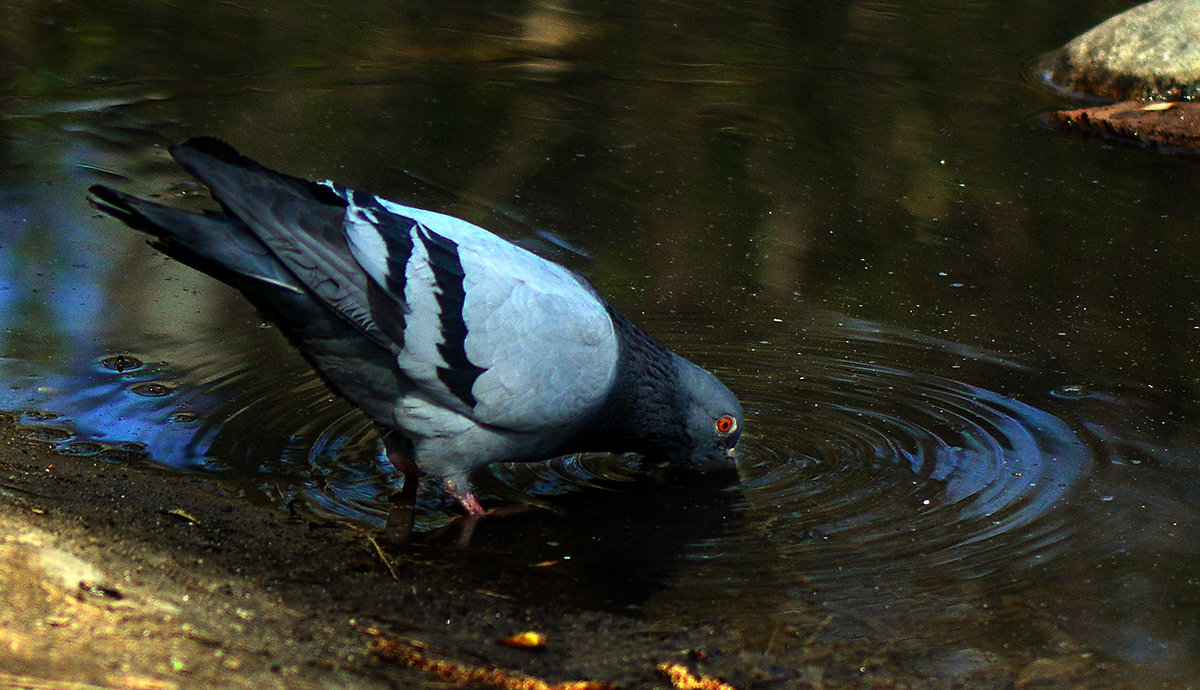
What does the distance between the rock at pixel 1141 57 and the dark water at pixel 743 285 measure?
39cm

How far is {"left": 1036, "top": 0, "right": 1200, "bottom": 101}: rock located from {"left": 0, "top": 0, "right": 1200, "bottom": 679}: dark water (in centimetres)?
39

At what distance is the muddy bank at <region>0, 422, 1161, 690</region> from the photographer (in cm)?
255

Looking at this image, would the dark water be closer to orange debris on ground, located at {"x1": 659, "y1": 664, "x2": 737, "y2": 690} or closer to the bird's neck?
the bird's neck

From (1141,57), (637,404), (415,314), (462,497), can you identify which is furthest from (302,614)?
(1141,57)

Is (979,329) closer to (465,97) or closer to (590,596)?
(590,596)

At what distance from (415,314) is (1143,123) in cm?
614

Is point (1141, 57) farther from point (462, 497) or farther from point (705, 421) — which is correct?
point (462, 497)

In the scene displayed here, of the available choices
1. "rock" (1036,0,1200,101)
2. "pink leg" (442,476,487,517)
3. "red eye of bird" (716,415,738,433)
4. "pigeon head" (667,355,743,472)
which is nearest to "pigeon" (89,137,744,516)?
"pink leg" (442,476,487,517)

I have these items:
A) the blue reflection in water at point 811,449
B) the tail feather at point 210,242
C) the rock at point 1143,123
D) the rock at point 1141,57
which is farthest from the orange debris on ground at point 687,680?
the rock at point 1141,57

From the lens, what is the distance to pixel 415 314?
12.7ft

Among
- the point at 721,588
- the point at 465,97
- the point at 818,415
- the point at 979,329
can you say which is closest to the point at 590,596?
the point at 721,588

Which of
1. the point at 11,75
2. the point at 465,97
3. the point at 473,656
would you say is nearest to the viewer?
the point at 473,656

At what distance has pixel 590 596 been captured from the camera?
3.48m

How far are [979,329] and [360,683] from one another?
3.71 metres
